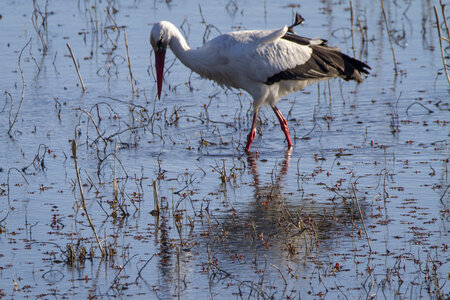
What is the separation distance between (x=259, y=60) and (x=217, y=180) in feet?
5.29

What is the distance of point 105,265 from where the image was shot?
597 cm

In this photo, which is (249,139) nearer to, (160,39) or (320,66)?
(320,66)

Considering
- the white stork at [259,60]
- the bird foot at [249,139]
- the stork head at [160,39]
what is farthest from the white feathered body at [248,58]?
the bird foot at [249,139]

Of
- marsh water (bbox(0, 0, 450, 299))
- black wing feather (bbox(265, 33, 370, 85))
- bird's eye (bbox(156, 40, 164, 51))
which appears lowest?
marsh water (bbox(0, 0, 450, 299))

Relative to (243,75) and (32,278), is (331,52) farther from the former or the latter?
(32,278)

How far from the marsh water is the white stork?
0.65 m

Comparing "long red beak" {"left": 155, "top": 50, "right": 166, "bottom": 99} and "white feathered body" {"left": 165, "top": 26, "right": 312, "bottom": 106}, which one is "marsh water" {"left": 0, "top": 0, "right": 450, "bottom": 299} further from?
"white feathered body" {"left": 165, "top": 26, "right": 312, "bottom": 106}

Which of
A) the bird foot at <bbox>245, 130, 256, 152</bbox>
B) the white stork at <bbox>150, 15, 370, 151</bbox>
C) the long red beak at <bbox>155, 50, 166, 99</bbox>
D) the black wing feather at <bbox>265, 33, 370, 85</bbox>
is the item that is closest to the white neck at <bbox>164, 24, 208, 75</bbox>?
the white stork at <bbox>150, 15, 370, 151</bbox>

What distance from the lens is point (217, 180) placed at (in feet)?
26.8

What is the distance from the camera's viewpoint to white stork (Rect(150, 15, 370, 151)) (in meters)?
9.01

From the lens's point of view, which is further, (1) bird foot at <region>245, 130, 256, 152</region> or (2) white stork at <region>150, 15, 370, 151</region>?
(1) bird foot at <region>245, 130, 256, 152</region>

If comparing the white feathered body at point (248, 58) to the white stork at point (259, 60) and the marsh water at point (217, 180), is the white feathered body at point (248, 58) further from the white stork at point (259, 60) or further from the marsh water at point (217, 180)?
the marsh water at point (217, 180)

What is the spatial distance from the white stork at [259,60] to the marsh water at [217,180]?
65 cm

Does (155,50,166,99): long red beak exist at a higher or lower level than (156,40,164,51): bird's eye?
lower
